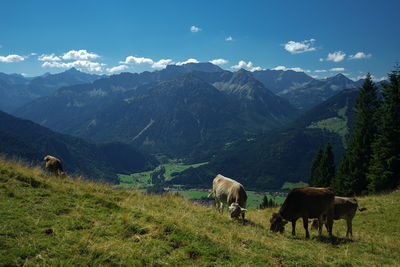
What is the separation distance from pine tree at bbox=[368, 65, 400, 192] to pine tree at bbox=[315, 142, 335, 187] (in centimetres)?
2333

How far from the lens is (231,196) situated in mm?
16406

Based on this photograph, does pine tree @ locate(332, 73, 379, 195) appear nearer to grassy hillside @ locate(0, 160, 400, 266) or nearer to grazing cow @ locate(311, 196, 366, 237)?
grazing cow @ locate(311, 196, 366, 237)

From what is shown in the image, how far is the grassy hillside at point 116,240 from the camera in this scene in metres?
6.77

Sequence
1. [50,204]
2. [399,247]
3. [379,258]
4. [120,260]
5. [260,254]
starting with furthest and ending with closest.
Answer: [399,247]
[379,258]
[50,204]
[260,254]
[120,260]

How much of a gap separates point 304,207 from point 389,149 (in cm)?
2952

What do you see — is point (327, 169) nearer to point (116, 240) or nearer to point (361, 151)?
point (361, 151)

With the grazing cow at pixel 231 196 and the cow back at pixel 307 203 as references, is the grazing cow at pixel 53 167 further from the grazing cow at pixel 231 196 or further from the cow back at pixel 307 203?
the cow back at pixel 307 203

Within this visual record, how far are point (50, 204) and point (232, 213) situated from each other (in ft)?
33.4

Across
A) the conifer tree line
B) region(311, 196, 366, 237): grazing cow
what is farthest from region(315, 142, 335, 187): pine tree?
region(311, 196, 366, 237): grazing cow

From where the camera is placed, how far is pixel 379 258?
10.5m

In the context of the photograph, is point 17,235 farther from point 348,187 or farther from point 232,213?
point 348,187

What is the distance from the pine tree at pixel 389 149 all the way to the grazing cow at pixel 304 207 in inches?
1046

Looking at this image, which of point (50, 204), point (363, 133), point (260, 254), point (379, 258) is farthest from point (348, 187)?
point (50, 204)

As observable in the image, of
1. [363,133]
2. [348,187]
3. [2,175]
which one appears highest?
[363,133]
